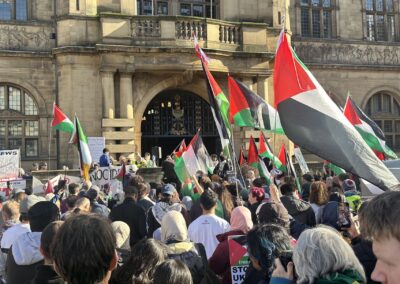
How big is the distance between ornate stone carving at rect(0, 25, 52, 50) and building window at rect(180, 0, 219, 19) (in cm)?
542

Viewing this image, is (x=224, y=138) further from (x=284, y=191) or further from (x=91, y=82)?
(x=91, y=82)

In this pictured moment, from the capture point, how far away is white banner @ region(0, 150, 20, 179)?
43.3ft

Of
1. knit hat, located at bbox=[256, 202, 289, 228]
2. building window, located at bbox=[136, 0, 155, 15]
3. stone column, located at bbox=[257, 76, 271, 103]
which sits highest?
building window, located at bbox=[136, 0, 155, 15]

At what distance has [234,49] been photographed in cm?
1956

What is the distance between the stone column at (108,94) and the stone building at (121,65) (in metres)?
0.03

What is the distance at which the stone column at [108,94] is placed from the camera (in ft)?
59.7

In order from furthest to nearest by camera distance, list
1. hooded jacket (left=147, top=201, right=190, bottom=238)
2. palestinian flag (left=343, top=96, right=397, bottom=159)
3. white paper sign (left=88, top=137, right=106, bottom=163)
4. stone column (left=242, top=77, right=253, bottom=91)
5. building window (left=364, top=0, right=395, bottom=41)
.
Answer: building window (left=364, top=0, right=395, bottom=41) < stone column (left=242, top=77, right=253, bottom=91) < white paper sign (left=88, top=137, right=106, bottom=163) < palestinian flag (left=343, top=96, right=397, bottom=159) < hooded jacket (left=147, top=201, right=190, bottom=238)

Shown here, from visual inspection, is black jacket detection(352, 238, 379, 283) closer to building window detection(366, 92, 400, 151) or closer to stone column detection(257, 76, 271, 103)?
stone column detection(257, 76, 271, 103)

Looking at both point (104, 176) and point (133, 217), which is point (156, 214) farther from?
point (104, 176)

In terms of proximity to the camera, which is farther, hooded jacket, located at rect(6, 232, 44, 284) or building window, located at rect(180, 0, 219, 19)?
building window, located at rect(180, 0, 219, 19)

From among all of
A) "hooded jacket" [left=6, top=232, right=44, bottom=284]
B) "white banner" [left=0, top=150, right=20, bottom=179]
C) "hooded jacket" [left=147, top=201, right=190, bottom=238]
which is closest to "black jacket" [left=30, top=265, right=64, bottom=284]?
"hooded jacket" [left=6, top=232, right=44, bottom=284]

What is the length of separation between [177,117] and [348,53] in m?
9.08

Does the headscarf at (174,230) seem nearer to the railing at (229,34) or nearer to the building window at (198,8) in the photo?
the railing at (229,34)

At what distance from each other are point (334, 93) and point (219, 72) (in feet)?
23.9
